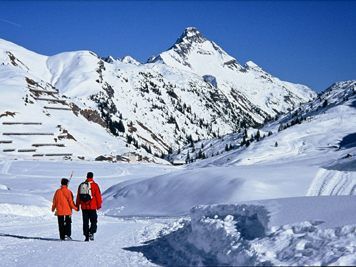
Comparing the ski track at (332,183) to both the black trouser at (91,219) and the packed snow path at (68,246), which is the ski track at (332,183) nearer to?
the packed snow path at (68,246)

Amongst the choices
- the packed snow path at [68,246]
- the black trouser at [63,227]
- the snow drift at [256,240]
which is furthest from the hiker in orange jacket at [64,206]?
the snow drift at [256,240]

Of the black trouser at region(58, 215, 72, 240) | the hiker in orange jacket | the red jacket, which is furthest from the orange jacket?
the red jacket

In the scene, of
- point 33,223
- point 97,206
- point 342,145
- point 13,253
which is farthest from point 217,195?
point 342,145

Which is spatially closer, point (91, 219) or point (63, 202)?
point (91, 219)

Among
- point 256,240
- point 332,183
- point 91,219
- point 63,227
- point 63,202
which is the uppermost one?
point 332,183

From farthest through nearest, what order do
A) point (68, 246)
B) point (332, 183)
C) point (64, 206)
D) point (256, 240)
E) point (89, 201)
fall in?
Result: point (332, 183) → point (64, 206) → point (89, 201) → point (68, 246) → point (256, 240)

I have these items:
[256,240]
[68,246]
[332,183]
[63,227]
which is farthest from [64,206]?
[332,183]

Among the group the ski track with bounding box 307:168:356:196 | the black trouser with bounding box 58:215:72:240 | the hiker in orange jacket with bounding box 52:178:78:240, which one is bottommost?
the black trouser with bounding box 58:215:72:240

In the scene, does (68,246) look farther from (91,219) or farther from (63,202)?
(63,202)

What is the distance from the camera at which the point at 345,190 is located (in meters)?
35.2

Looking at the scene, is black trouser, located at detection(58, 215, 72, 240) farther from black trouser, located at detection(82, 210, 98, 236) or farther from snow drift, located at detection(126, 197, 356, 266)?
snow drift, located at detection(126, 197, 356, 266)

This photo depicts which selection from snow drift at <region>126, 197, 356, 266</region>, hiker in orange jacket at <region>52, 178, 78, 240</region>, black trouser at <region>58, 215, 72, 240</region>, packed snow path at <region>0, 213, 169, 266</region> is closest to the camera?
snow drift at <region>126, 197, 356, 266</region>

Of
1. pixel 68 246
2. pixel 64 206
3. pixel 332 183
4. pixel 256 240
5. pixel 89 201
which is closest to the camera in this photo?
pixel 256 240

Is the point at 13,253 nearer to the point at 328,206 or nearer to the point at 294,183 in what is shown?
the point at 328,206
